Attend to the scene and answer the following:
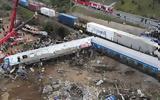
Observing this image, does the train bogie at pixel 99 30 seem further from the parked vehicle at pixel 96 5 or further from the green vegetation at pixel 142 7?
the green vegetation at pixel 142 7

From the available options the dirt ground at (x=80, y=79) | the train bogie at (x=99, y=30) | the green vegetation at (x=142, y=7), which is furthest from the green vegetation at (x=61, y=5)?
the dirt ground at (x=80, y=79)

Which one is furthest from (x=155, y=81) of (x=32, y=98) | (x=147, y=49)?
(x=32, y=98)

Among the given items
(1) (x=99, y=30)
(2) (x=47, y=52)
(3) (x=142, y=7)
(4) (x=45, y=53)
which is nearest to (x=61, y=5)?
(3) (x=142, y=7)

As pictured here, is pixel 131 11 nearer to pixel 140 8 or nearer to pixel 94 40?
pixel 140 8

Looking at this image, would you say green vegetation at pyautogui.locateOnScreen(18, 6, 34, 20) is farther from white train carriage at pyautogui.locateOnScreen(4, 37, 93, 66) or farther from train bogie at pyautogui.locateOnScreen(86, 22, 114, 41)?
white train carriage at pyautogui.locateOnScreen(4, 37, 93, 66)

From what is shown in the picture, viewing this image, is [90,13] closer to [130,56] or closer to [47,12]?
[47,12]

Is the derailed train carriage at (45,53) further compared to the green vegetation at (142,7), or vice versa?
the green vegetation at (142,7)
